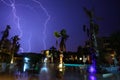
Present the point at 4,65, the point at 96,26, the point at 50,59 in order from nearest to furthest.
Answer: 1. the point at 96,26
2. the point at 4,65
3. the point at 50,59

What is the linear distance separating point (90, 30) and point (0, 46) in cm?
2675

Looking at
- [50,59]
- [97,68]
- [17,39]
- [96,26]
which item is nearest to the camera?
[97,68]

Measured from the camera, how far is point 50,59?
3777 inches

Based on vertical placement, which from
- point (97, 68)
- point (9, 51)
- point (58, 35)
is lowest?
point (97, 68)

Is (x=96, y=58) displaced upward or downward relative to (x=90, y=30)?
downward

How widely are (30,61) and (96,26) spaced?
12.3m

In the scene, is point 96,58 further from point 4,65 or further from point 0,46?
point 0,46

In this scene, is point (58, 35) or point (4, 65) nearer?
point (4, 65)

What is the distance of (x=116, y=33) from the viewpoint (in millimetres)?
50719

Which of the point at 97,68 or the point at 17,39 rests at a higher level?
the point at 17,39

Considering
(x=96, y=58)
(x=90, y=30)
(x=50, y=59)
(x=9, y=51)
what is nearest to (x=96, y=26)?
(x=90, y=30)

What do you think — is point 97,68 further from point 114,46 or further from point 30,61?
point 114,46

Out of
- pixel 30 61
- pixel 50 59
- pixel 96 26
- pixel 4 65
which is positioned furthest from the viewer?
pixel 50 59

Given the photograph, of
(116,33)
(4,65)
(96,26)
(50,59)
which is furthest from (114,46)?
(50,59)
